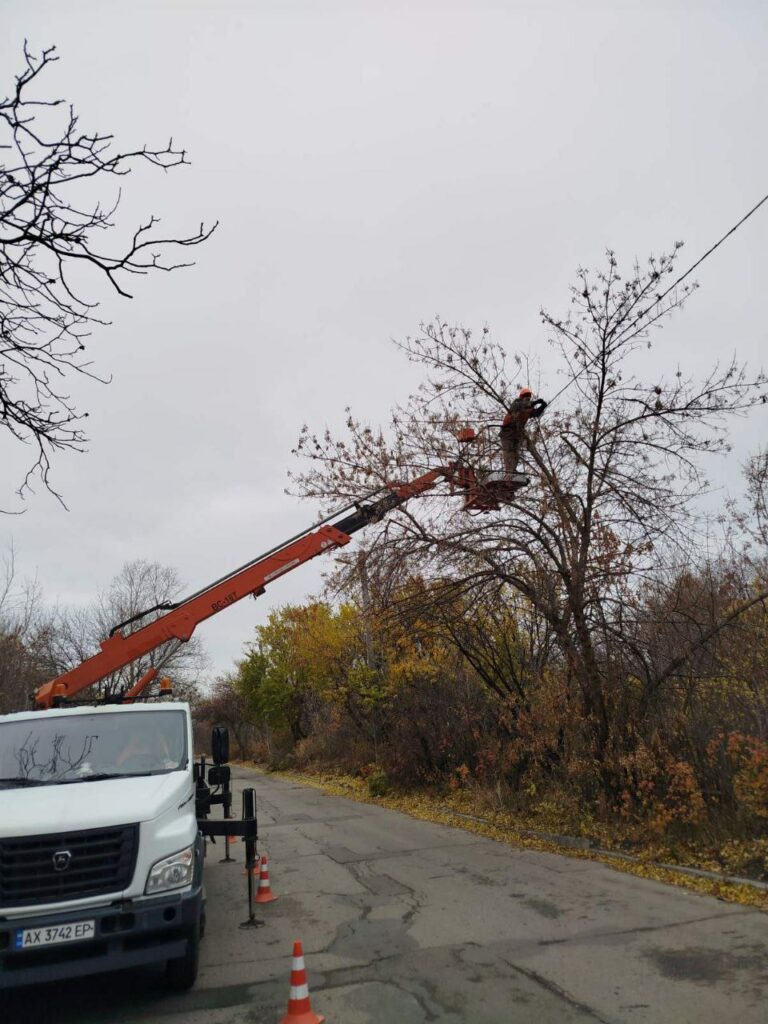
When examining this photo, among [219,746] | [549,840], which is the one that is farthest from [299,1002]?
[549,840]

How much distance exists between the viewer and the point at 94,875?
5.29 m

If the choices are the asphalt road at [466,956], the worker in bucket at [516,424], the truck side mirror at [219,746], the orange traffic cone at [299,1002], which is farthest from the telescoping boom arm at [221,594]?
the orange traffic cone at [299,1002]

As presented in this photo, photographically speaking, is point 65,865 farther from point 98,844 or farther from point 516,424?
point 516,424

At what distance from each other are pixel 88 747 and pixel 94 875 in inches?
64.3

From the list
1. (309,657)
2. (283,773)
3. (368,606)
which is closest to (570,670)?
(368,606)

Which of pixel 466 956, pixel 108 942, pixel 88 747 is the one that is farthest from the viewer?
pixel 88 747

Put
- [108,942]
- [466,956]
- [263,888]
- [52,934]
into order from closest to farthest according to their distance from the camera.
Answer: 1. [52,934]
2. [108,942]
3. [466,956]
4. [263,888]

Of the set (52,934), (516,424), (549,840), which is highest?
(516,424)

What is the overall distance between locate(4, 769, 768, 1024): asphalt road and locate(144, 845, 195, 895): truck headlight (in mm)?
838

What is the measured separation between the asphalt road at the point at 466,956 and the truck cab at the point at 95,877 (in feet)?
1.76

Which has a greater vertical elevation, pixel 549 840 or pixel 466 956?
pixel 466 956

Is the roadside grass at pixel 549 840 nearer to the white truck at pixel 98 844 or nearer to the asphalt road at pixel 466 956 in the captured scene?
the asphalt road at pixel 466 956

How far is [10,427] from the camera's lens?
5121mm

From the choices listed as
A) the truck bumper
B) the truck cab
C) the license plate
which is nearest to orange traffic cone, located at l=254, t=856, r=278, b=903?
the truck cab
